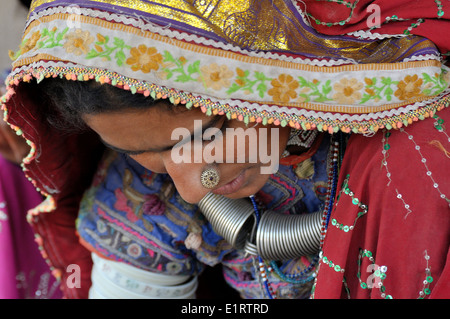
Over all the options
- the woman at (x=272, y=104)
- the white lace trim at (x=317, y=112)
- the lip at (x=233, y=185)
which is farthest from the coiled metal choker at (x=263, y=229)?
the white lace trim at (x=317, y=112)

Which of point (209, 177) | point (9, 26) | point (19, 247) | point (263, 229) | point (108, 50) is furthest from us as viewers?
point (9, 26)

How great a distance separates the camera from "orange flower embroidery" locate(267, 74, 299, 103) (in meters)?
0.76

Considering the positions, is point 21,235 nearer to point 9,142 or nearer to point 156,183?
point 9,142

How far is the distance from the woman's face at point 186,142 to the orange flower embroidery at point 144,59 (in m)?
0.06

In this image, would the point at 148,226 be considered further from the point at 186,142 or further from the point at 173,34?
the point at 173,34

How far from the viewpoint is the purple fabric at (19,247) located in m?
1.29

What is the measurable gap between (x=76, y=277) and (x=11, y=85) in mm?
610

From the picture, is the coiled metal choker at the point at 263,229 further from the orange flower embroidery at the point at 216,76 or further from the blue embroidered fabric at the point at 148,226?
the orange flower embroidery at the point at 216,76

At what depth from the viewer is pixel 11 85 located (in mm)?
827

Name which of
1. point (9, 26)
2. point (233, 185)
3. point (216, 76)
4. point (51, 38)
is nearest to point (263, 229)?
point (233, 185)

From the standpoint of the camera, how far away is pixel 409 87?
76 cm

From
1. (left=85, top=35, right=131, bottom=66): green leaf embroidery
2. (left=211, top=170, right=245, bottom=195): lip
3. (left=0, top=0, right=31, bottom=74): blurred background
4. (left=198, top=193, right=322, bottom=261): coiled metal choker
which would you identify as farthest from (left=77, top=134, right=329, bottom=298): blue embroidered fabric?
(left=0, top=0, right=31, bottom=74): blurred background

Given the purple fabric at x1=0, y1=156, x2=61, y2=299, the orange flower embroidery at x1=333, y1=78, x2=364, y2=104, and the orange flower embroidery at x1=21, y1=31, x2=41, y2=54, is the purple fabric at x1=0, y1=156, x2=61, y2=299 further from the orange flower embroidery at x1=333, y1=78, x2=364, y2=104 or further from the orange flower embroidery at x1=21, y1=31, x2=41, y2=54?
the orange flower embroidery at x1=333, y1=78, x2=364, y2=104

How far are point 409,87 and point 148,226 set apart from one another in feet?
2.04
